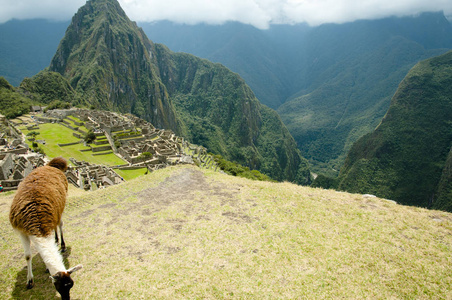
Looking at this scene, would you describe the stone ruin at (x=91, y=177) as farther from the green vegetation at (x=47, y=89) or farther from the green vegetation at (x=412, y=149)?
the green vegetation at (x=47, y=89)

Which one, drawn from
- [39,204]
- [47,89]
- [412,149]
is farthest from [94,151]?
[412,149]

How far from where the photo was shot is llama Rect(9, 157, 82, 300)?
6051mm

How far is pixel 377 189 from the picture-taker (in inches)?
3617

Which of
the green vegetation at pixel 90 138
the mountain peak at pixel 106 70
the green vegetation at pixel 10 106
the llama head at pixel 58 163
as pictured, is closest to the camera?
the llama head at pixel 58 163

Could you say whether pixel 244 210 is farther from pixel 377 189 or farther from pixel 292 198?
pixel 377 189

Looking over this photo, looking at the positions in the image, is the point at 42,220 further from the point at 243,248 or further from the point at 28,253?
the point at 243,248

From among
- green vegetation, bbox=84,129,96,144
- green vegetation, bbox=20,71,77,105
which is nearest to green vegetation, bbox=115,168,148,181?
green vegetation, bbox=84,129,96,144

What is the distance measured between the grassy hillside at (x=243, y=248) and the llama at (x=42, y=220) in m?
1.22

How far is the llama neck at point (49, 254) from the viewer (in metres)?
6.08

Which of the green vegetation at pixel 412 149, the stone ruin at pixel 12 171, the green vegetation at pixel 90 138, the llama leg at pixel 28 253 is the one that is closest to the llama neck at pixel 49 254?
the llama leg at pixel 28 253

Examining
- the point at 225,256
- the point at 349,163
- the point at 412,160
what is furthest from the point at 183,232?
the point at 349,163

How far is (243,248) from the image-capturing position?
360 inches

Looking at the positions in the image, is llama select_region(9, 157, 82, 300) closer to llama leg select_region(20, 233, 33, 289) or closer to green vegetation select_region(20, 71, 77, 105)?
llama leg select_region(20, 233, 33, 289)

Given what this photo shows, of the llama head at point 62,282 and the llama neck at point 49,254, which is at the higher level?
the llama neck at point 49,254
